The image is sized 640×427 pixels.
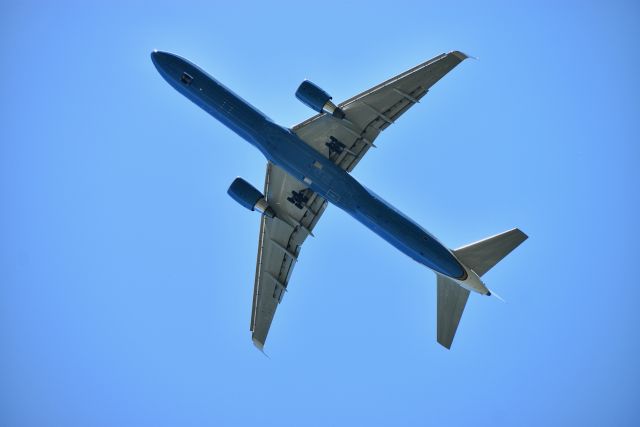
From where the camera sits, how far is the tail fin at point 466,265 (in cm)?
3478

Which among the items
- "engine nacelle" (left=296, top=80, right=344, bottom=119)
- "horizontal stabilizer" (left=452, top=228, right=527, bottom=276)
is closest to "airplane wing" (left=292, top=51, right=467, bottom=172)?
"engine nacelle" (left=296, top=80, right=344, bottom=119)

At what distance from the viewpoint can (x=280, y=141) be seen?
116 feet

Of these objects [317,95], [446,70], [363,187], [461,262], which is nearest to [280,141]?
[317,95]

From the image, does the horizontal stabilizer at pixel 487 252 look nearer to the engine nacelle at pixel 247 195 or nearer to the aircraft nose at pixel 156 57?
the engine nacelle at pixel 247 195

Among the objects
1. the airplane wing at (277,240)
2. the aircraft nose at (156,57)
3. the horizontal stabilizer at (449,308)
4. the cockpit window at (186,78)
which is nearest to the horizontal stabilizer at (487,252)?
the horizontal stabilizer at (449,308)

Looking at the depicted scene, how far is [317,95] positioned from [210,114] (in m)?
7.02

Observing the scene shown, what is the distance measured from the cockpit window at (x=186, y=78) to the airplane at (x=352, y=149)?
0.06 metres

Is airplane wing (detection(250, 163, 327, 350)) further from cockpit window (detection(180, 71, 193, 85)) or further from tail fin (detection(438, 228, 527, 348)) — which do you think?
tail fin (detection(438, 228, 527, 348))

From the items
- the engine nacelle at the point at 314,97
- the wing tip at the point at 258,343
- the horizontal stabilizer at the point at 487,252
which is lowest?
the wing tip at the point at 258,343

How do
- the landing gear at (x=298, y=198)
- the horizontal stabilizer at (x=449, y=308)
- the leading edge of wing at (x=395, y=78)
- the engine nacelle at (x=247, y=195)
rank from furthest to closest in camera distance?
the landing gear at (x=298, y=198) < the engine nacelle at (x=247, y=195) < the horizontal stabilizer at (x=449, y=308) < the leading edge of wing at (x=395, y=78)

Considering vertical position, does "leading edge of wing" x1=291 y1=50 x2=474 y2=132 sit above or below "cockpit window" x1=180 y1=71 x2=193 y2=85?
above

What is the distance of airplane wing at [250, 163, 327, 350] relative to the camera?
127ft

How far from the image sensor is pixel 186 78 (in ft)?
115

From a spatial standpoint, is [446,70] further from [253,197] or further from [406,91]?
[253,197]
